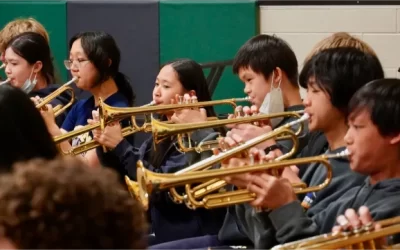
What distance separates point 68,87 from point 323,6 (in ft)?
5.59

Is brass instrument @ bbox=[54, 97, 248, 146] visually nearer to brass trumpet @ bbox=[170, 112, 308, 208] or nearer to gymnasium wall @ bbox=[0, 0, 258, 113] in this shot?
brass trumpet @ bbox=[170, 112, 308, 208]

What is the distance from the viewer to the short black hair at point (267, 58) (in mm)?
3117

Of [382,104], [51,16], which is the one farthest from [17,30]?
[382,104]

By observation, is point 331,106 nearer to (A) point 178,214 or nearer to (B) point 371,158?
(B) point 371,158

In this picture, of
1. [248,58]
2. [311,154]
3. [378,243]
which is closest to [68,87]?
[248,58]

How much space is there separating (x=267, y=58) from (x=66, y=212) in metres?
2.08

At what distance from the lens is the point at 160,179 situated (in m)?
2.25

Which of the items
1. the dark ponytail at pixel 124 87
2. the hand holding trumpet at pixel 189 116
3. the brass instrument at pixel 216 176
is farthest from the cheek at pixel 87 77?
the brass instrument at pixel 216 176

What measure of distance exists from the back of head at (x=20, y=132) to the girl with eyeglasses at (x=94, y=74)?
1.74 meters

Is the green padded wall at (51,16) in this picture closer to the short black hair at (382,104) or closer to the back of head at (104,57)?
the back of head at (104,57)

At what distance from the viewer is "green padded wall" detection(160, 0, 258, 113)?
16.4ft

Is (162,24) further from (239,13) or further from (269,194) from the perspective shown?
(269,194)

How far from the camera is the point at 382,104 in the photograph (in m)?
2.25

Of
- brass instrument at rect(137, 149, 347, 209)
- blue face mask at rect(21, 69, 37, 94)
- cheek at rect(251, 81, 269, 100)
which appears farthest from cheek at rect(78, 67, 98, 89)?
brass instrument at rect(137, 149, 347, 209)
